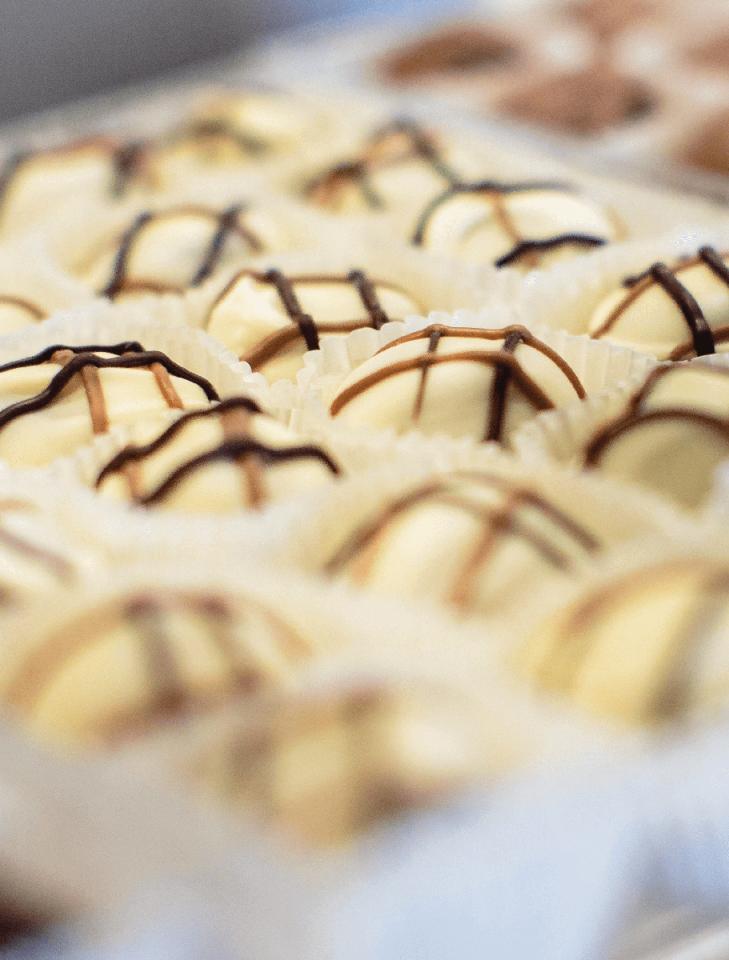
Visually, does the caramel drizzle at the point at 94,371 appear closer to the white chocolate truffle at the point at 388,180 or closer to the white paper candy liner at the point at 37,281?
the white paper candy liner at the point at 37,281

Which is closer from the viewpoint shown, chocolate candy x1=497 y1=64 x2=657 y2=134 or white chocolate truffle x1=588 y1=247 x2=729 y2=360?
white chocolate truffle x1=588 y1=247 x2=729 y2=360

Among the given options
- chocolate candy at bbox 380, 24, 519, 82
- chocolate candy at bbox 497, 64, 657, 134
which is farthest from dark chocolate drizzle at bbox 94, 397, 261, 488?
chocolate candy at bbox 380, 24, 519, 82

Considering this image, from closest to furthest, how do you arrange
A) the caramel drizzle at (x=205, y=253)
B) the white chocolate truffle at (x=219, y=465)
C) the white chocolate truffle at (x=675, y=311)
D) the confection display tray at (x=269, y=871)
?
the confection display tray at (x=269, y=871)
the white chocolate truffle at (x=219, y=465)
the white chocolate truffle at (x=675, y=311)
the caramel drizzle at (x=205, y=253)

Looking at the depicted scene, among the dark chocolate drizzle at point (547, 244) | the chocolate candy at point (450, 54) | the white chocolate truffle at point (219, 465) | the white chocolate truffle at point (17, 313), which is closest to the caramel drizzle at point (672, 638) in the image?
the white chocolate truffle at point (219, 465)

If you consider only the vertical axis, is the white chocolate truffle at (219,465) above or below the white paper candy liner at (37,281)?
below

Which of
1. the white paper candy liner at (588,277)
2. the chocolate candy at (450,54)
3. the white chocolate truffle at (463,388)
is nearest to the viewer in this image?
the white chocolate truffle at (463,388)

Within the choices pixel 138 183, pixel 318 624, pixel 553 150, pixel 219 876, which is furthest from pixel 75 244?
pixel 219 876

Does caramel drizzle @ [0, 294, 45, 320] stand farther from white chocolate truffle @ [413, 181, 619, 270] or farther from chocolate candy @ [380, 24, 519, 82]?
chocolate candy @ [380, 24, 519, 82]
